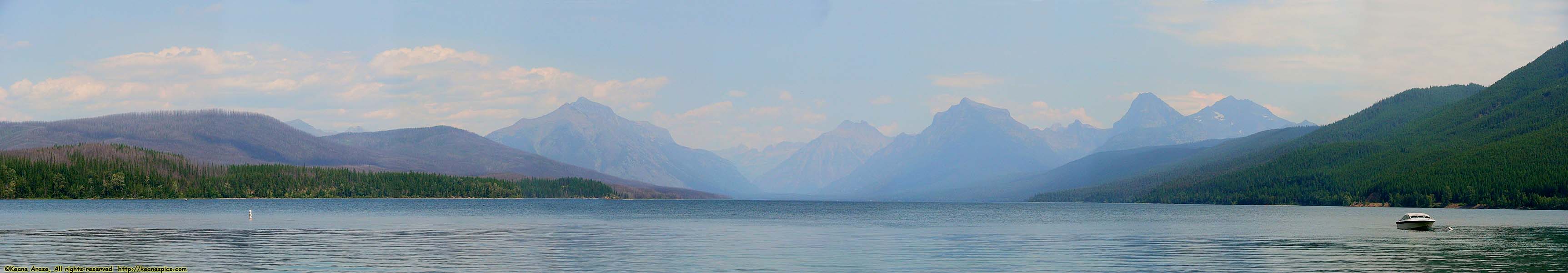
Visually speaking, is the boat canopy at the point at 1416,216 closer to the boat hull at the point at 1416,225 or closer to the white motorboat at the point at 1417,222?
the white motorboat at the point at 1417,222

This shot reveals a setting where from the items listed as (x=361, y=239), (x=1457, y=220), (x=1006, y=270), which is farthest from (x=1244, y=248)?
(x=1457, y=220)

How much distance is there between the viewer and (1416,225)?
12269 centimetres

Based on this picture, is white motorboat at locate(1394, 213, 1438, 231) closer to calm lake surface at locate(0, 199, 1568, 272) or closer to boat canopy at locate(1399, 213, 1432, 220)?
boat canopy at locate(1399, 213, 1432, 220)

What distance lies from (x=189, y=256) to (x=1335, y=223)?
445 ft

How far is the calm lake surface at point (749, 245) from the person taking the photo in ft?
209

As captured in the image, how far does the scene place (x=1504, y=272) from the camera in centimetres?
5956

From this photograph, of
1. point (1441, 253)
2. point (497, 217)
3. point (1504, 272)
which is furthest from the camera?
point (497, 217)

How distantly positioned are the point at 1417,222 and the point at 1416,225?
26 cm

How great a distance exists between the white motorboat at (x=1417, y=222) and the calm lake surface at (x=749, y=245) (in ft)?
9.84

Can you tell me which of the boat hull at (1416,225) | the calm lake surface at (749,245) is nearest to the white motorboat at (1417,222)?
the boat hull at (1416,225)

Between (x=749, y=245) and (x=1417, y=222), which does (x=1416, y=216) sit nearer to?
(x=1417, y=222)

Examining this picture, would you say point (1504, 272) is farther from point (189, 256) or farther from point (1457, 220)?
point (1457, 220)

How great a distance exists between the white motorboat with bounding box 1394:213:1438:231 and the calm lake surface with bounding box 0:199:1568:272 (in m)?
3.00

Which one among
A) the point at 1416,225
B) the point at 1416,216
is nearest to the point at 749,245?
the point at 1416,225
